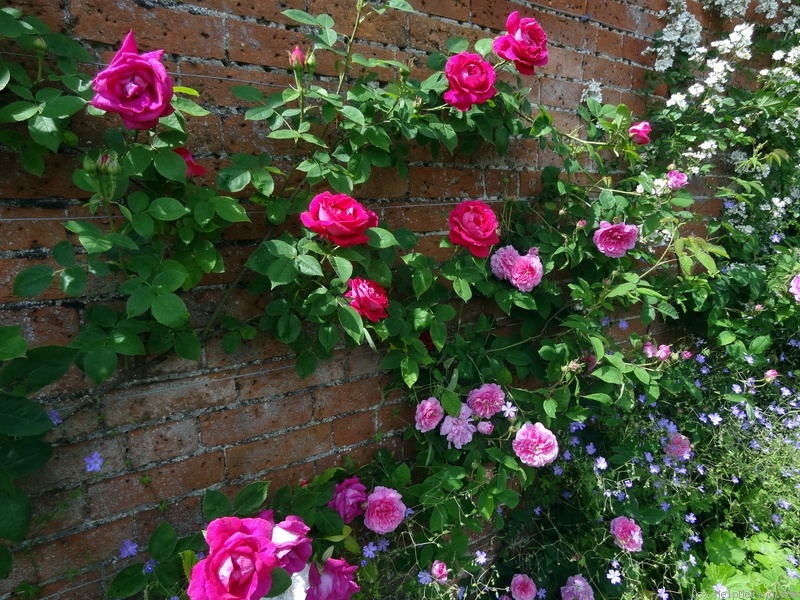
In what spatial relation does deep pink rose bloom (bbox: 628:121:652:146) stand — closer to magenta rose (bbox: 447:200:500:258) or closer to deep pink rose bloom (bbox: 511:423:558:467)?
magenta rose (bbox: 447:200:500:258)

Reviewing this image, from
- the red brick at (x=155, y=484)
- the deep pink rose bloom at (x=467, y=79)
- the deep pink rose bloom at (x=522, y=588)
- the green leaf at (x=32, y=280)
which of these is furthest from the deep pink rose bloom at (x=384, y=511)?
the deep pink rose bloom at (x=467, y=79)

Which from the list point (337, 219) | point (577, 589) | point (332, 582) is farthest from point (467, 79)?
point (577, 589)

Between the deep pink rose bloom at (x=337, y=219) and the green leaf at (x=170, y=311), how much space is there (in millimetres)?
289

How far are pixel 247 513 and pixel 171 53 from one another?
995mm

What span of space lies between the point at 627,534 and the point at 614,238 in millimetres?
961

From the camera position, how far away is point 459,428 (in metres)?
1.43

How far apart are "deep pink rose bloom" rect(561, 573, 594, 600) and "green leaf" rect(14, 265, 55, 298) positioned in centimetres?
171

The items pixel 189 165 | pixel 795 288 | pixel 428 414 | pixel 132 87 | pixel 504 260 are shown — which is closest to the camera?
pixel 132 87

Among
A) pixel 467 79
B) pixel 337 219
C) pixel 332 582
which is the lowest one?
pixel 332 582

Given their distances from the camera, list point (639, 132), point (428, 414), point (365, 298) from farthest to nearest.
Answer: point (639, 132) → point (428, 414) → point (365, 298)

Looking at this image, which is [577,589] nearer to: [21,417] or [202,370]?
[202,370]

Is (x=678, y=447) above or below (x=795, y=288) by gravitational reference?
below

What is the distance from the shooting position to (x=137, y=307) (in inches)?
35.4

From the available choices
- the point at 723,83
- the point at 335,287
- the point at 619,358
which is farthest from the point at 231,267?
the point at 723,83
